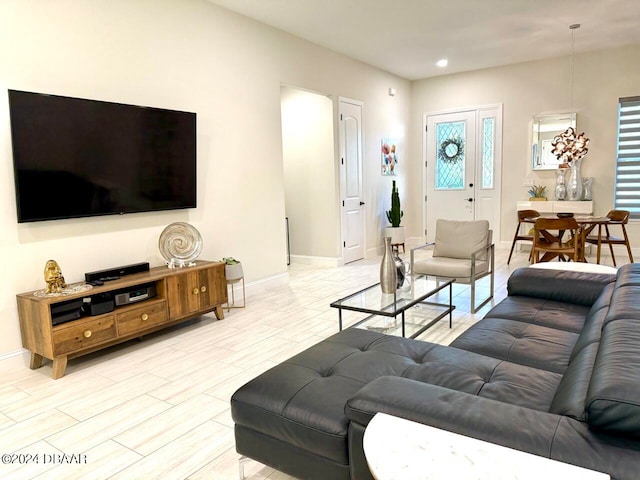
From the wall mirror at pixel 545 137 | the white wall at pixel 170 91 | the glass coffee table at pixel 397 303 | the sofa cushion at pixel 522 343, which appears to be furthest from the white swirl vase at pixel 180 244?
the wall mirror at pixel 545 137

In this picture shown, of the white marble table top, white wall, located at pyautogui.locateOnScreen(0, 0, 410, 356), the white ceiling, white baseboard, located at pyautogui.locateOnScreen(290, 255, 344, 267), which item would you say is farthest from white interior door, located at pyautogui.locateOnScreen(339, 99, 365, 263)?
the white marble table top

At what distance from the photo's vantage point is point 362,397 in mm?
1352

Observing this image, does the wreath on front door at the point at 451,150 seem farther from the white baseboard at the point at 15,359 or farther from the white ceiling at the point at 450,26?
the white baseboard at the point at 15,359

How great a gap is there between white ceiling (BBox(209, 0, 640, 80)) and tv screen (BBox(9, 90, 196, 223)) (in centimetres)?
154

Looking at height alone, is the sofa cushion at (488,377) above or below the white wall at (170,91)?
below

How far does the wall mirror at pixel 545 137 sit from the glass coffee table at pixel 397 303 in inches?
168

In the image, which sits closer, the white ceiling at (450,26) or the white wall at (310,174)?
the white ceiling at (450,26)

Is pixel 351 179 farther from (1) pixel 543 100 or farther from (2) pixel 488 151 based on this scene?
(1) pixel 543 100

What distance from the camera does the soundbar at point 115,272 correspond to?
10.6 ft

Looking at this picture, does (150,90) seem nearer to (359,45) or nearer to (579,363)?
(359,45)

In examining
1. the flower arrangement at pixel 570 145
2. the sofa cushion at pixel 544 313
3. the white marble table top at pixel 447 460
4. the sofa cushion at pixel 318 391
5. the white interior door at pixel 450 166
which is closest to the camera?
the white marble table top at pixel 447 460

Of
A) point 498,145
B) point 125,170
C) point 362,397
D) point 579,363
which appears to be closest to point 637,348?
point 579,363

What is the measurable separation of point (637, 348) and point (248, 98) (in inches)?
168

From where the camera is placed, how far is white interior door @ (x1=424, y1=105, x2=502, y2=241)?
24.3ft
